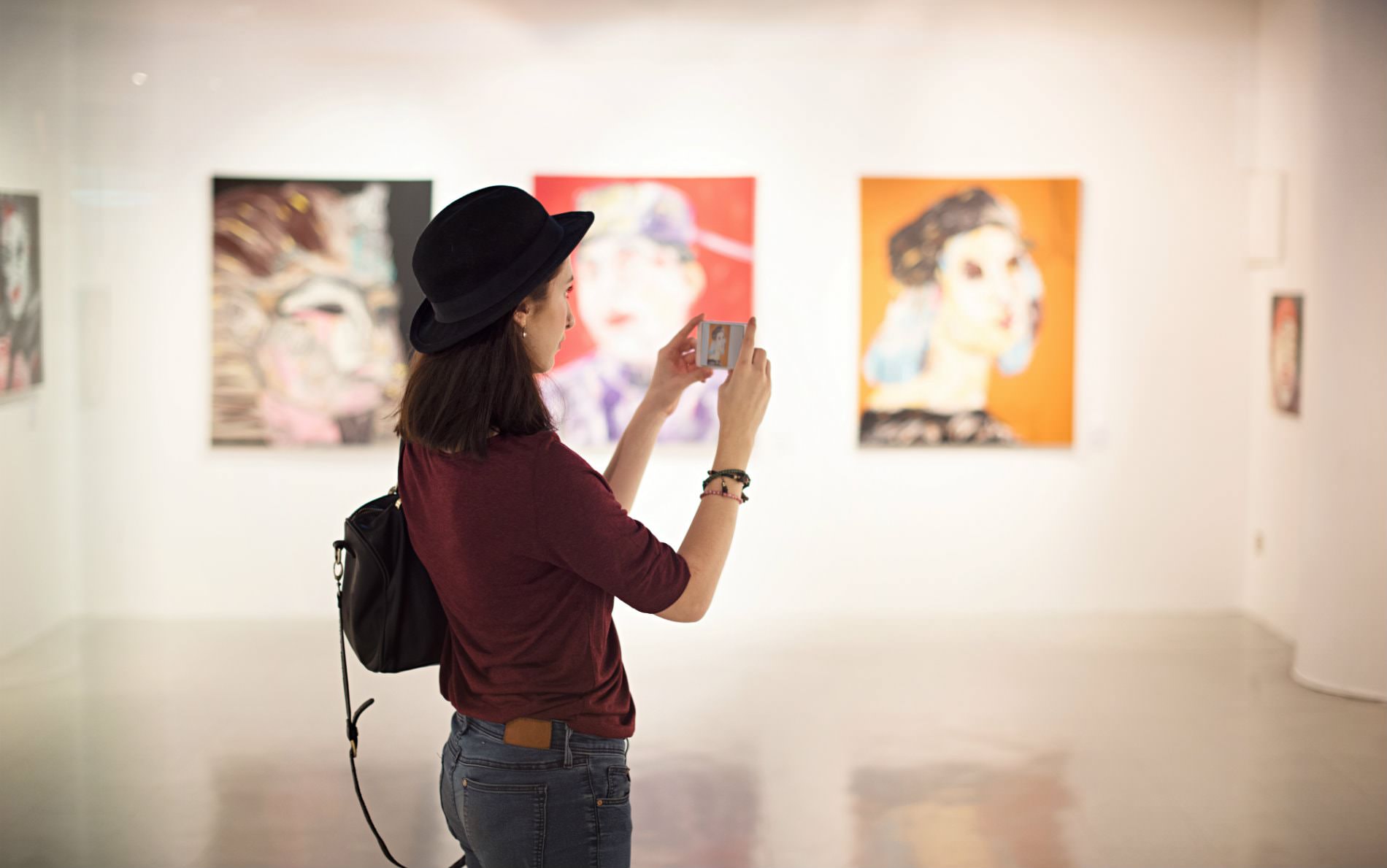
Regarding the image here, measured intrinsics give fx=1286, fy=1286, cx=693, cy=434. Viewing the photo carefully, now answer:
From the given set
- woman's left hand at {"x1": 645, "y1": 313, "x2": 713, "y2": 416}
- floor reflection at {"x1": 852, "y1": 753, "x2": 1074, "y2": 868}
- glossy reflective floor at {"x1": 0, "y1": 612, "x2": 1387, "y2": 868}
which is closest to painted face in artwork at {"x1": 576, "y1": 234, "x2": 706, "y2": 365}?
glossy reflective floor at {"x1": 0, "y1": 612, "x2": 1387, "y2": 868}

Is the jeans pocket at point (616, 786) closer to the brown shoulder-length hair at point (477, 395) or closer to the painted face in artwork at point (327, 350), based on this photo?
the brown shoulder-length hair at point (477, 395)

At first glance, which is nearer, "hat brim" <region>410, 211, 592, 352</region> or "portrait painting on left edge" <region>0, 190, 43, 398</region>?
"hat brim" <region>410, 211, 592, 352</region>

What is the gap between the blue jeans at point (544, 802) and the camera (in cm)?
173

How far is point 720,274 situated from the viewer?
268 inches

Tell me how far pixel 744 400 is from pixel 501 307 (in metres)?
0.42

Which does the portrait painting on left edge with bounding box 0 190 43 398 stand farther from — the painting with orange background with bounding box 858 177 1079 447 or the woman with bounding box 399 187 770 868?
the woman with bounding box 399 187 770 868

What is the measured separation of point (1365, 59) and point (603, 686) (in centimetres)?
494

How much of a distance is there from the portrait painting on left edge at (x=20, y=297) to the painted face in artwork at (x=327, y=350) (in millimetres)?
1074

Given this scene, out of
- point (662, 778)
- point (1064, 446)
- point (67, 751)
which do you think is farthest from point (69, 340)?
point (1064, 446)

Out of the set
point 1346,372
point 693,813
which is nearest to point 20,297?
point 693,813

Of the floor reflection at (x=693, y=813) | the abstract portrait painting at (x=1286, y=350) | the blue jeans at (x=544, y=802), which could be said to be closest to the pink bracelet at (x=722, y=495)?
the blue jeans at (x=544, y=802)

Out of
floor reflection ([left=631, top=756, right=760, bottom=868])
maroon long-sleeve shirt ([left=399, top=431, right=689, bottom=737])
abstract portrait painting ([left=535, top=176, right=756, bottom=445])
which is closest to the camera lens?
maroon long-sleeve shirt ([left=399, top=431, right=689, bottom=737])

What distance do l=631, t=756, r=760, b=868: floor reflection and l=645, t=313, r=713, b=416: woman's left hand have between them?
6.08ft

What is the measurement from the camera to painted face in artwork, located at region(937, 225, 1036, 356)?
684 centimetres
